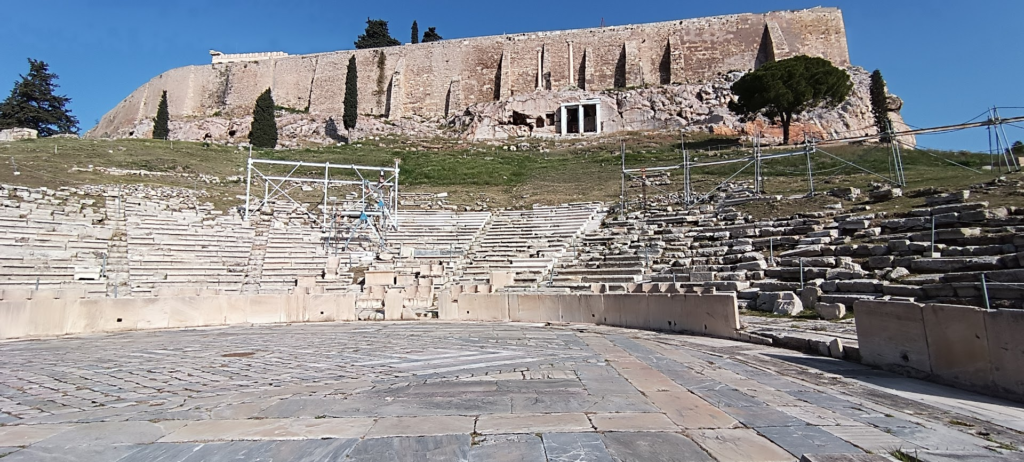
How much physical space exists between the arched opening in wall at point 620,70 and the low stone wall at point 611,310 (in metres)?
40.8

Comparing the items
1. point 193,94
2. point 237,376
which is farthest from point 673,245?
point 193,94

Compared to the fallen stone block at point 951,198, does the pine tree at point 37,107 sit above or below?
above

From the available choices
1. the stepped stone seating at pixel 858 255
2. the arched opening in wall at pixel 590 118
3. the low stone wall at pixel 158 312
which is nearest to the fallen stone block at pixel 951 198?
the stepped stone seating at pixel 858 255

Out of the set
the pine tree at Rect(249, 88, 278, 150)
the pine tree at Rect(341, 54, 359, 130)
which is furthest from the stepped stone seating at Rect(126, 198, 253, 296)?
the pine tree at Rect(341, 54, 359, 130)

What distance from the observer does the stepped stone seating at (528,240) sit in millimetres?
16625

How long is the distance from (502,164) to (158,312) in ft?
80.5

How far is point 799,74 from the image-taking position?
34.9 meters

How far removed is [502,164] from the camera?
34344mm

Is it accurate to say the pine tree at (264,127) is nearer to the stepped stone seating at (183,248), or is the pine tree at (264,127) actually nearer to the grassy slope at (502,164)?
the grassy slope at (502,164)

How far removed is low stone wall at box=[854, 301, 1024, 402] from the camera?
4184 mm

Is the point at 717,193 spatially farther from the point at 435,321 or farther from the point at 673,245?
the point at 435,321

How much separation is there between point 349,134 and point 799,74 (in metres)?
35.5

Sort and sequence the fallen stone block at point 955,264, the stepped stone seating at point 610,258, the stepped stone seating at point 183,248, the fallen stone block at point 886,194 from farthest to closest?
1. the fallen stone block at point 886,194
2. the stepped stone seating at point 183,248
3. the stepped stone seating at point 610,258
4. the fallen stone block at point 955,264

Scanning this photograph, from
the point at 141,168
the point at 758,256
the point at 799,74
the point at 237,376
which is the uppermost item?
the point at 799,74
